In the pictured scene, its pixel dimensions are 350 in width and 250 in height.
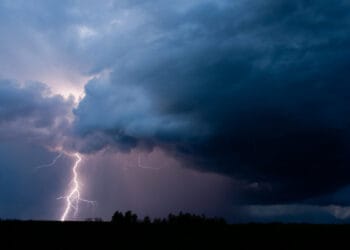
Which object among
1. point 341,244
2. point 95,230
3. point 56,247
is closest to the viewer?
point 56,247

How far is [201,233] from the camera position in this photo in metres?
23.4

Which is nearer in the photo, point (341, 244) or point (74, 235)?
point (74, 235)

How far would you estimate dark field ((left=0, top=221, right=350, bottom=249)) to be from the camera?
70.8 ft

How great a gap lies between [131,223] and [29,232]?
4.77 m

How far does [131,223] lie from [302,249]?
8.19 meters

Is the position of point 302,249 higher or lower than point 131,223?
lower

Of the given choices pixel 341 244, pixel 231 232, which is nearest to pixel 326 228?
pixel 341 244

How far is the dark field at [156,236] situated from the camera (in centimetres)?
2158

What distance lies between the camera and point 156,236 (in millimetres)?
22812

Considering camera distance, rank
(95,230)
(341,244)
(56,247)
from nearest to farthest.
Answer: (56,247) < (95,230) < (341,244)

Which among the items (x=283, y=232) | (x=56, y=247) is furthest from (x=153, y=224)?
(x=283, y=232)

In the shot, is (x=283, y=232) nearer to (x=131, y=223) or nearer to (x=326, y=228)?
(x=326, y=228)

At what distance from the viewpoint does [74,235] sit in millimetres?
22328

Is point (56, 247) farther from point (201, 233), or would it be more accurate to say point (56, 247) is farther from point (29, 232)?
point (201, 233)
